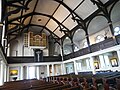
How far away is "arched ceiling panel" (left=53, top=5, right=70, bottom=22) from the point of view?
45.7 feet

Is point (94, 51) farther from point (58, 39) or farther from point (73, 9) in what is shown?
point (58, 39)

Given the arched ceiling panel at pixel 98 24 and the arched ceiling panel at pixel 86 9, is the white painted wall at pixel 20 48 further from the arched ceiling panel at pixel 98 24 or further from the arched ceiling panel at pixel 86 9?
the arched ceiling panel at pixel 98 24

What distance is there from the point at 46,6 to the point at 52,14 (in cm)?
177

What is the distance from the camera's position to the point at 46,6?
14.0 metres

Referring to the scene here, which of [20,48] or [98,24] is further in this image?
[20,48]

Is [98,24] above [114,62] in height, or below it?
above

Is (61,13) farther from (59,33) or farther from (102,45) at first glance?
(102,45)

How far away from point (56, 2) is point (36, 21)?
17.5 ft

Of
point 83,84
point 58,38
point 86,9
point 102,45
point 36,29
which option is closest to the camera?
point 83,84

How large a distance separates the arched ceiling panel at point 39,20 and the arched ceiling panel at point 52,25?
0.65 metres

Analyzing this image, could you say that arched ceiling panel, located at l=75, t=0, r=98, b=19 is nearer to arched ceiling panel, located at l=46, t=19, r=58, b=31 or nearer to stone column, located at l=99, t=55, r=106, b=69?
arched ceiling panel, located at l=46, t=19, r=58, b=31

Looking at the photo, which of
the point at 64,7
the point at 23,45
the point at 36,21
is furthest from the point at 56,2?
the point at 23,45

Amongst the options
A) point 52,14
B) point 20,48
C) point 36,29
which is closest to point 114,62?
point 52,14

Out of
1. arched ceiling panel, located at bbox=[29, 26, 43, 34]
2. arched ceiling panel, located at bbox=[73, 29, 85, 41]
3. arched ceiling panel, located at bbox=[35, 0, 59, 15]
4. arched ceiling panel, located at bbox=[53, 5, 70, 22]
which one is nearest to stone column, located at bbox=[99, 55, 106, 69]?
arched ceiling panel, located at bbox=[73, 29, 85, 41]
